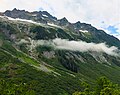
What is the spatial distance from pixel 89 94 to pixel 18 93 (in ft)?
160

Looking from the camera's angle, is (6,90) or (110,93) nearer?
(110,93)

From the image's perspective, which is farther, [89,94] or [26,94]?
[26,94]

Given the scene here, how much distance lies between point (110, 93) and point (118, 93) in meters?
1.81

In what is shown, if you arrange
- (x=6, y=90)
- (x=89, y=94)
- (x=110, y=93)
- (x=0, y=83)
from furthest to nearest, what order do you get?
(x=0, y=83) < (x=6, y=90) < (x=89, y=94) < (x=110, y=93)

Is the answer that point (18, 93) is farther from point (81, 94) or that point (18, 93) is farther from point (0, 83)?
point (81, 94)

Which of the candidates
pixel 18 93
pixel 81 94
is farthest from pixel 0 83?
pixel 81 94

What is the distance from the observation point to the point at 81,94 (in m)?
73.1

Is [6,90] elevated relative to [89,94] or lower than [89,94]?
lower

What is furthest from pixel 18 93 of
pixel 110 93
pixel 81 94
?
pixel 110 93

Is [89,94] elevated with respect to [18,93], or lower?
elevated

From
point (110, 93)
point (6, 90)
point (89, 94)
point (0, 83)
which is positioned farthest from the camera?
point (0, 83)

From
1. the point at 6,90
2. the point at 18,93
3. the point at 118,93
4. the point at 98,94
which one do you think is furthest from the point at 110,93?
the point at 18,93

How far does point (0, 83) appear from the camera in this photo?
11244 centimetres

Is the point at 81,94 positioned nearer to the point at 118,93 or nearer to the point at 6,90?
the point at 118,93
